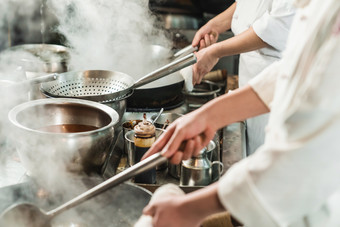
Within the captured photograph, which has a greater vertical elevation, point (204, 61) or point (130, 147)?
point (204, 61)

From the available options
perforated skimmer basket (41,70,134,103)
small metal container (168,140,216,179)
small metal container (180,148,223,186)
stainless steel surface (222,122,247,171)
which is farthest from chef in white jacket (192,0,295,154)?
small metal container (180,148,223,186)

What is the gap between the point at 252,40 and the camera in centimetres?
239

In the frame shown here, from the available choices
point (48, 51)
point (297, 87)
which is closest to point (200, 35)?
point (48, 51)

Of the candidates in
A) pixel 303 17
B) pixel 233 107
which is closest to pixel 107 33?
pixel 233 107

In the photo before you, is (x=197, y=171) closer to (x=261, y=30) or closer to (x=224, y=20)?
(x=261, y=30)

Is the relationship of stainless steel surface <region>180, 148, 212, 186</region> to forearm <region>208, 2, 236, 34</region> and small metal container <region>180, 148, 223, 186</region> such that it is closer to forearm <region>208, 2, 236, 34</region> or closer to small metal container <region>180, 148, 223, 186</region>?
small metal container <region>180, 148, 223, 186</region>

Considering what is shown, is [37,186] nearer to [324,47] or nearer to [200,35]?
[324,47]

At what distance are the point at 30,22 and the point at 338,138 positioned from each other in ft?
9.22

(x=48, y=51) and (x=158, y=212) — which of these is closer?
(x=158, y=212)

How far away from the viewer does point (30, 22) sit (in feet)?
10.5

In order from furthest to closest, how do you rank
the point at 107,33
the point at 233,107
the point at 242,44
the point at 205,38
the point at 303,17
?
the point at 107,33 → the point at 205,38 → the point at 242,44 → the point at 233,107 → the point at 303,17

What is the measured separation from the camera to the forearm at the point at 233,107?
4.50ft

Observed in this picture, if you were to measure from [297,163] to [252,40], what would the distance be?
1.53 m

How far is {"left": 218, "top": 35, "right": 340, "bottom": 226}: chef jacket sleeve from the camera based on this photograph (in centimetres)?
93
